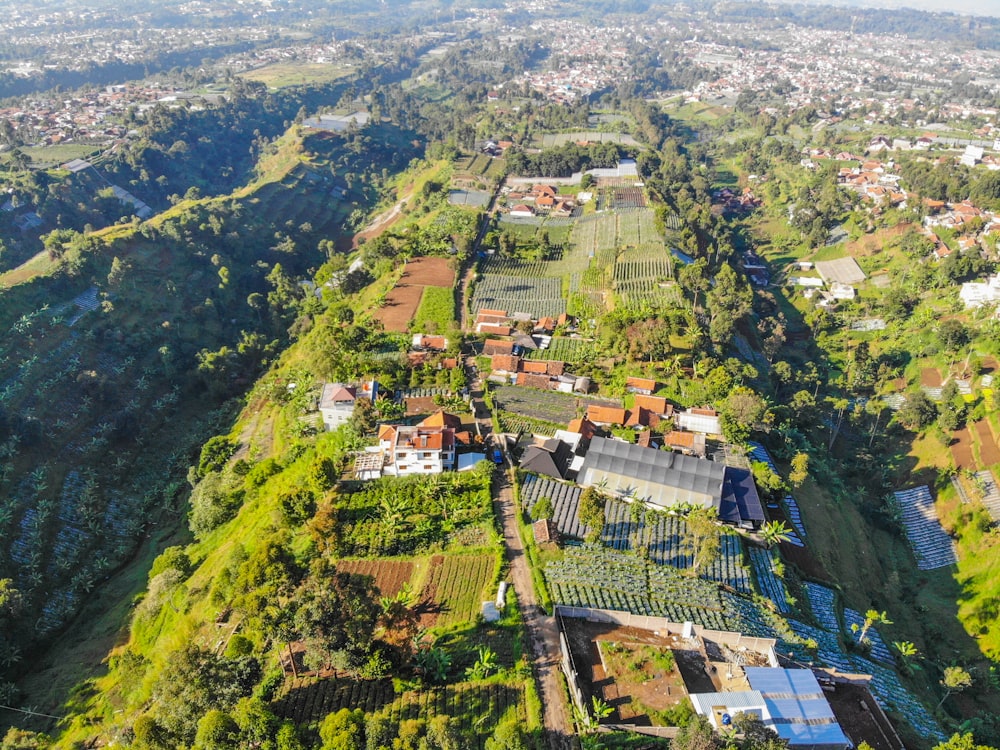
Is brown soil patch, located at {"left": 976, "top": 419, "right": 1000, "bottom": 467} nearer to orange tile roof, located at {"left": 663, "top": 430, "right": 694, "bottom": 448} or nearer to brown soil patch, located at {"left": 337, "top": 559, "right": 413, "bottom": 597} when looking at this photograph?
orange tile roof, located at {"left": 663, "top": 430, "right": 694, "bottom": 448}

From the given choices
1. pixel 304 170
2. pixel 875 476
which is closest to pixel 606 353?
pixel 875 476

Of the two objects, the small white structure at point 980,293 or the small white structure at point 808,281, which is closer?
the small white structure at point 980,293

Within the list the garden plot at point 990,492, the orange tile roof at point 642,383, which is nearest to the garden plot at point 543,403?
the orange tile roof at point 642,383

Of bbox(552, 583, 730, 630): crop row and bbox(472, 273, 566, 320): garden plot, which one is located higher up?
bbox(552, 583, 730, 630): crop row

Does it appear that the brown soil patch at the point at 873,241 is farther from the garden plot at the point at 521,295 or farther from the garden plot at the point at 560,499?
the garden plot at the point at 560,499

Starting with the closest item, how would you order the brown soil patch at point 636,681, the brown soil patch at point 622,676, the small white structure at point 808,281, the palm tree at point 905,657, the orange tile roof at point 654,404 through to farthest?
1. the brown soil patch at point 636,681
2. the brown soil patch at point 622,676
3. the palm tree at point 905,657
4. the orange tile roof at point 654,404
5. the small white structure at point 808,281

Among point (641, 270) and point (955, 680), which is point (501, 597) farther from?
point (641, 270)

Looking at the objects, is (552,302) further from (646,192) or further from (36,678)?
(36,678)

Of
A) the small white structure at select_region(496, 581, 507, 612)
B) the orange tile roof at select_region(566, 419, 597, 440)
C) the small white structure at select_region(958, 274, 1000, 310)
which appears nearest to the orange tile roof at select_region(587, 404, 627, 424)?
the orange tile roof at select_region(566, 419, 597, 440)
